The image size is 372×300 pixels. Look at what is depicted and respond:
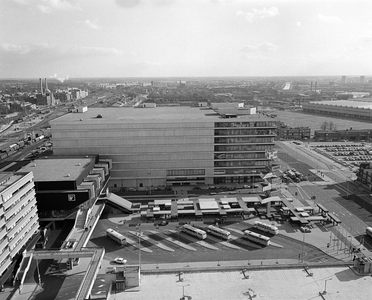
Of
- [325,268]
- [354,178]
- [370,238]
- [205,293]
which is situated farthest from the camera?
[354,178]

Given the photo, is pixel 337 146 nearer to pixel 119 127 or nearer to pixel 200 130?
pixel 200 130

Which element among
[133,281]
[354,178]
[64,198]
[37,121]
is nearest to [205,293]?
[133,281]

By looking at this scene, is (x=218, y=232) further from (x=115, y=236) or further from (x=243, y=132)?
(x=243, y=132)

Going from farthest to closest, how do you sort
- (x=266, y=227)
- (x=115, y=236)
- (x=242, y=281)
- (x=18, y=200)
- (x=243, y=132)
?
(x=243, y=132) → (x=266, y=227) → (x=115, y=236) → (x=18, y=200) → (x=242, y=281)

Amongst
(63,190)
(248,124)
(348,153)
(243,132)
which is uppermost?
(248,124)

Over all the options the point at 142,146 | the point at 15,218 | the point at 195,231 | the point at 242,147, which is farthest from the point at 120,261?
the point at 242,147

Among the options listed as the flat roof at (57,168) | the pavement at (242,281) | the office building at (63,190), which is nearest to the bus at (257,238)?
the pavement at (242,281)
